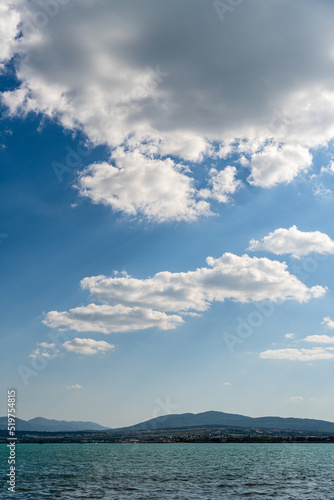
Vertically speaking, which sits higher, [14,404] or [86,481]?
[14,404]

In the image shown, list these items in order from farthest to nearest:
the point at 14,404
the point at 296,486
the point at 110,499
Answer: the point at 296,486 < the point at 14,404 < the point at 110,499

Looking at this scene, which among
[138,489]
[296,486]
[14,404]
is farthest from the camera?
[296,486]

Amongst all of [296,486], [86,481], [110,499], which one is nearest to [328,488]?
[296,486]

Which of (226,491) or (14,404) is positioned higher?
(14,404)

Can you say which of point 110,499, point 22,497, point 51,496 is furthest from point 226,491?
point 22,497

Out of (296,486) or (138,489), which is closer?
(138,489)

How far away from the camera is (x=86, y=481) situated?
6794 cm

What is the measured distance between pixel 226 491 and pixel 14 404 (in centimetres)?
3101

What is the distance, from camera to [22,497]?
49.0 m

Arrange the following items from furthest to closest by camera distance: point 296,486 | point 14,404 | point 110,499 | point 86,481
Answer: point 86,481, point 296,486, point 14,404, point 110,499

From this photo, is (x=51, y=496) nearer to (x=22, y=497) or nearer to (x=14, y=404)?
(x=22, y=497)

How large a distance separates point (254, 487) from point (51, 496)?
29613 mm

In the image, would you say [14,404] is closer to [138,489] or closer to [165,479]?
[138,489]

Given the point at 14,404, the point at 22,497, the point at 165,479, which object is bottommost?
the point at 165,479
